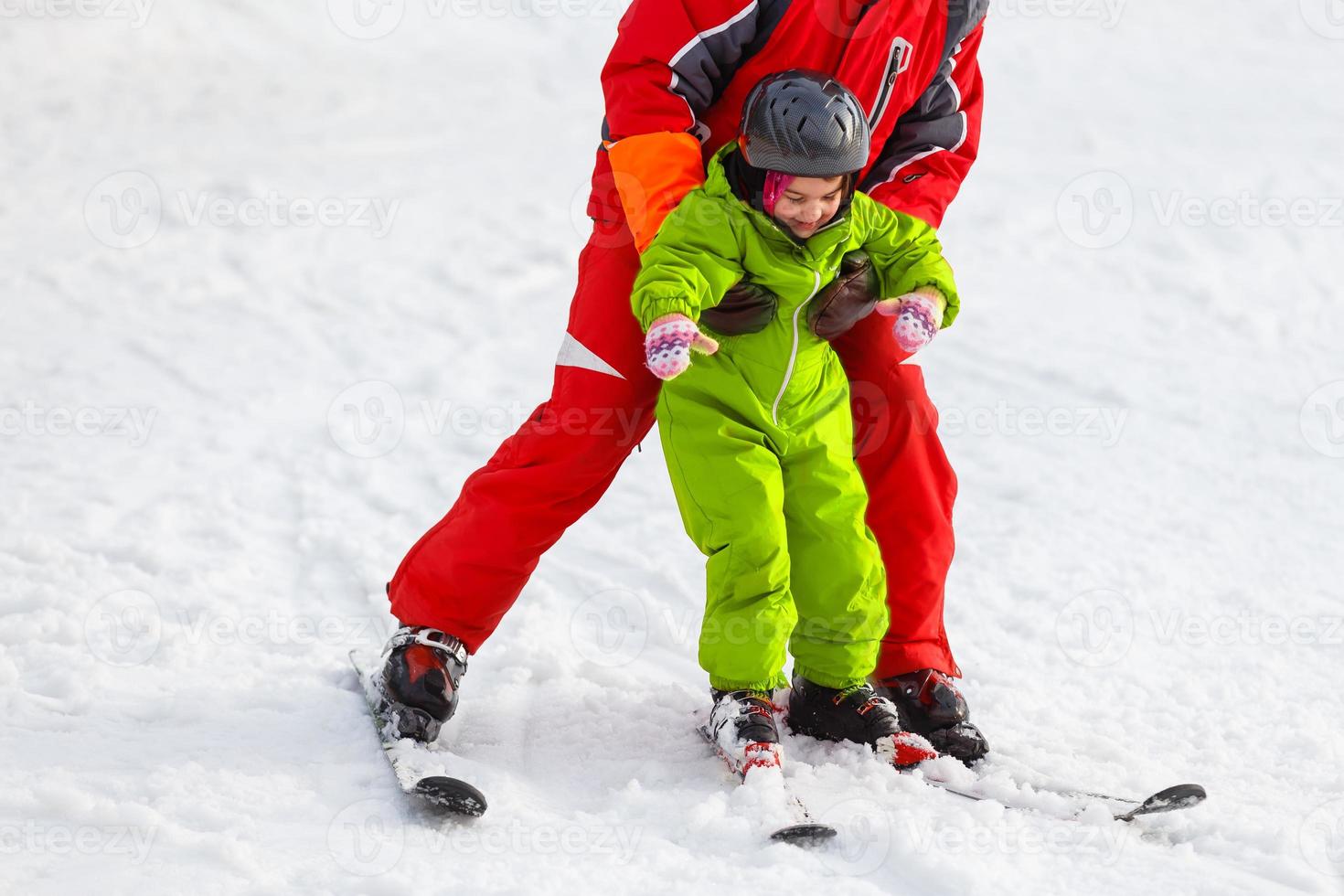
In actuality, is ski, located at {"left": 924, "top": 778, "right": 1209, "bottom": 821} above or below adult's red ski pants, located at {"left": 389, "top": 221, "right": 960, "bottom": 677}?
below

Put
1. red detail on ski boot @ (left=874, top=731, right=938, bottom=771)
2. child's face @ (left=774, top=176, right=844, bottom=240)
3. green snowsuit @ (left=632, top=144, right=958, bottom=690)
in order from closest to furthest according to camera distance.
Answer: child's face @ (left=774, top=176, right=844, bottom=240), green snowsuit @ (left=632, top=144, right=958, bottom=690), red detail on ski boot @ (left=874, top=731, right=938, bottom=771)

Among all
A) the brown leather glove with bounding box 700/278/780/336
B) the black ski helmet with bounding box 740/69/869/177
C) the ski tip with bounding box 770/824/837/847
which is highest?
the black ski helmet with bounding box 740/69/869/177

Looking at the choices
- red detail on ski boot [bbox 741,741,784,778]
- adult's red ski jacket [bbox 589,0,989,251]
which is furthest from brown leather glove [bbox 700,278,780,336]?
red detail on ski boot [bbox 741,741,784,778]

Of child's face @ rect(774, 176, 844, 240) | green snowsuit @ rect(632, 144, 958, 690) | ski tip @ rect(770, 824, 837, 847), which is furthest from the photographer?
green snowsuit @ rect(632, 144, 958, 690)

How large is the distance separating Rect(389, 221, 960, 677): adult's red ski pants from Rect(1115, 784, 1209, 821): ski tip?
2.11 ft

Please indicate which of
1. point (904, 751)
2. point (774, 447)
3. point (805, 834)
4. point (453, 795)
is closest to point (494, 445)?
point (774, 447)

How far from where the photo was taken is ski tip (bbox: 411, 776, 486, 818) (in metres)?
2.83

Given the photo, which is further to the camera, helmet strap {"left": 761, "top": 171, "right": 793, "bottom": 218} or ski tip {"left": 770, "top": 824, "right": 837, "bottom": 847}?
helmet strap {"left": 761, "top": 171, "right": 793, "bottom": 218}

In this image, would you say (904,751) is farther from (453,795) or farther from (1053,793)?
(453,795)

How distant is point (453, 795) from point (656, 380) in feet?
3.54

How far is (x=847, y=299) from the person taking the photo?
314cm

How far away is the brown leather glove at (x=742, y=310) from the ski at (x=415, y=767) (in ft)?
3.70

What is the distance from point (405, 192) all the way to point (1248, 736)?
623 centimetres

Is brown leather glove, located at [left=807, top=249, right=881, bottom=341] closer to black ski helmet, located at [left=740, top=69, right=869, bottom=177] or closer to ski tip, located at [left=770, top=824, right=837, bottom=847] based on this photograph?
black ski helmet, located at [left=740, top=69, right=869, bottom=177]
